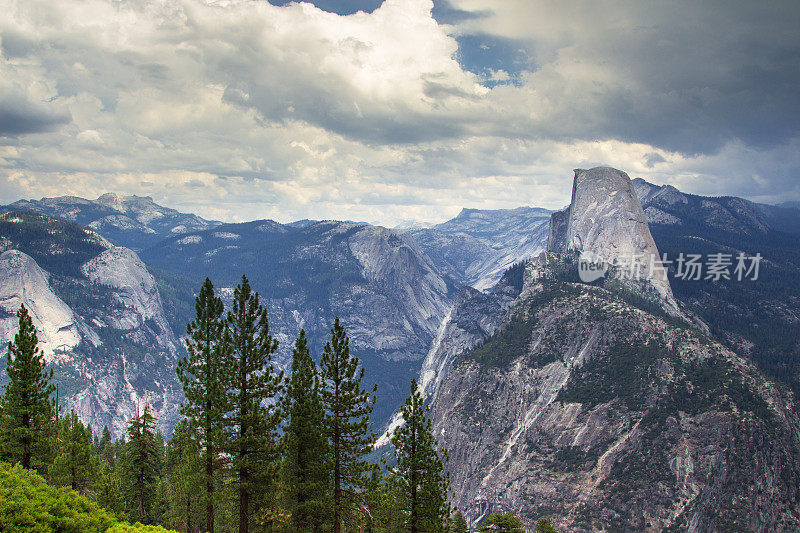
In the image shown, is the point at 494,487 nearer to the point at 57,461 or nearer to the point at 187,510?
the point at 187,510

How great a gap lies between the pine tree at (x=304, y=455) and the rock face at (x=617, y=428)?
8947cm

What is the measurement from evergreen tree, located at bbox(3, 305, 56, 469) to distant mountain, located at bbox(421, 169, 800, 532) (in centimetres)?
10187

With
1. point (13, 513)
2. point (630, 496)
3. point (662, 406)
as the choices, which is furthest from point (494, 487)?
point (13, 513)

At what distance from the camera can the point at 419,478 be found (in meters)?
37.1

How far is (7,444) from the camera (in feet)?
129

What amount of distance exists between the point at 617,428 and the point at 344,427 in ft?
346

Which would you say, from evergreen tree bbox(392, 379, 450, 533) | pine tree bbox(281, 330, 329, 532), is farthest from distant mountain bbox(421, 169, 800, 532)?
pine tree bbox(281, 330, 329, 532)

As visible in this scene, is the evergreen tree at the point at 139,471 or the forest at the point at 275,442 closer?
the forest at the point at 275,442

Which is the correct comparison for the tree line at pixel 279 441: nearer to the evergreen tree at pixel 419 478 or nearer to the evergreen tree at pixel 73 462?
the evergreen tree at pixel 419 478

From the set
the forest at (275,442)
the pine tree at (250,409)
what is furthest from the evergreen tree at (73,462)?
the pine tree at (250,409)

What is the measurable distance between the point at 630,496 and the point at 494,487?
1415 inches

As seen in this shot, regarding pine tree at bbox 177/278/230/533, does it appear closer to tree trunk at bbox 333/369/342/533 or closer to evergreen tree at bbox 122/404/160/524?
tree trunk at bbox 333/369/342/533

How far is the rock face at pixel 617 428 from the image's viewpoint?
102 meters

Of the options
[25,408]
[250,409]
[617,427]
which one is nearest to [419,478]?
[250,409]
